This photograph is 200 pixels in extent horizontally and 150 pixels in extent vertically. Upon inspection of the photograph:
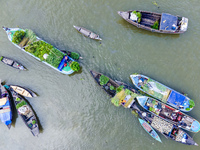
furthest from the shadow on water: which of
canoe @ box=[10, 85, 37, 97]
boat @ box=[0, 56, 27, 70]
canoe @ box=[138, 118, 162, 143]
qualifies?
canoe @ box=[10, 85, 37, 97]

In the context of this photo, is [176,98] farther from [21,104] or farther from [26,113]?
[21,104]

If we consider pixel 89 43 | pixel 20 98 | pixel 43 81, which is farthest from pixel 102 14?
pixel 20 98

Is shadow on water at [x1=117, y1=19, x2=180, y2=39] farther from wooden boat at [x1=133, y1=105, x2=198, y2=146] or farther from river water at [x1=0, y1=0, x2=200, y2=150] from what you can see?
wooden boat at [x1=133, y1=105, x2=198, y2=146]

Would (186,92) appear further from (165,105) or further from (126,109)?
(126,109)

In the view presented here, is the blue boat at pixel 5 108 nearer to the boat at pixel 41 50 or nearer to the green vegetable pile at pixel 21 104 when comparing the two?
the green vegetable pile at pixel 21 104

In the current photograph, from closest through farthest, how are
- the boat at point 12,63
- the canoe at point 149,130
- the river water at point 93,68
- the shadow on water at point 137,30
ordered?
the canoe at point 149,130 → the river water at point 93,68 → the boat at point 12,63 → the shadow on water at point 137,30

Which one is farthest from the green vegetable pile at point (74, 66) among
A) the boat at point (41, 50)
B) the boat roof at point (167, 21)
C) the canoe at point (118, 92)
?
the boat roof at point (167, 21)
